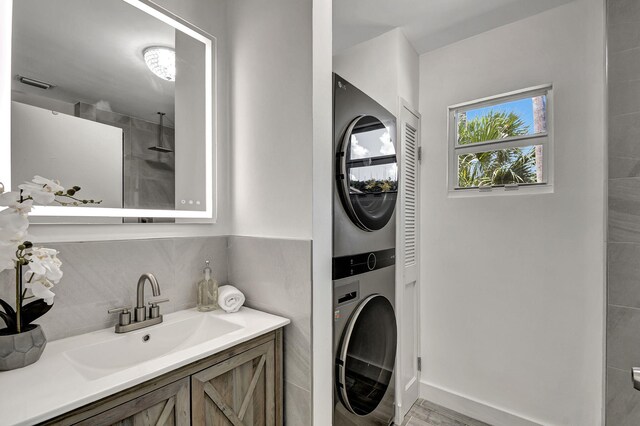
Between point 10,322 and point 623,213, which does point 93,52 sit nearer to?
point 10,322

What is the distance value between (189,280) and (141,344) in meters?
0.35

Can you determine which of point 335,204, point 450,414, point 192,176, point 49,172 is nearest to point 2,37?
point 49,172

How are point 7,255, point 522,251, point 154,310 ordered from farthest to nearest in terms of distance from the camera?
point 522,251
point 154,310
point 7,255

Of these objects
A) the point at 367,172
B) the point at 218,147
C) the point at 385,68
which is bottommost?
the point at 367,172

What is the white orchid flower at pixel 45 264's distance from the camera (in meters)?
0.81

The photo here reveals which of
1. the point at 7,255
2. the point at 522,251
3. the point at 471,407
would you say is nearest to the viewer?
the point at 7,255

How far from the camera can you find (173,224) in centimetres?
140

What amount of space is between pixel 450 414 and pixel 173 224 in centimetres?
223

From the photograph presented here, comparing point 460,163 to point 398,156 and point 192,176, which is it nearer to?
point 398,156

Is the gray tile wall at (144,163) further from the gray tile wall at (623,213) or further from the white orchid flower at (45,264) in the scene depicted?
the gray tile wall at (623,213)

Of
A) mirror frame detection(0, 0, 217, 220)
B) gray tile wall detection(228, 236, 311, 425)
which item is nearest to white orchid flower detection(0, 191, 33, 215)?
mirror frame detection(0, 0, 217, 220)

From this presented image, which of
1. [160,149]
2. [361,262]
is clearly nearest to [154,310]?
[160,149]

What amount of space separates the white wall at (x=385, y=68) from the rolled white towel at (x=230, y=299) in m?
1.51

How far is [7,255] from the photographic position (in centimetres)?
78
